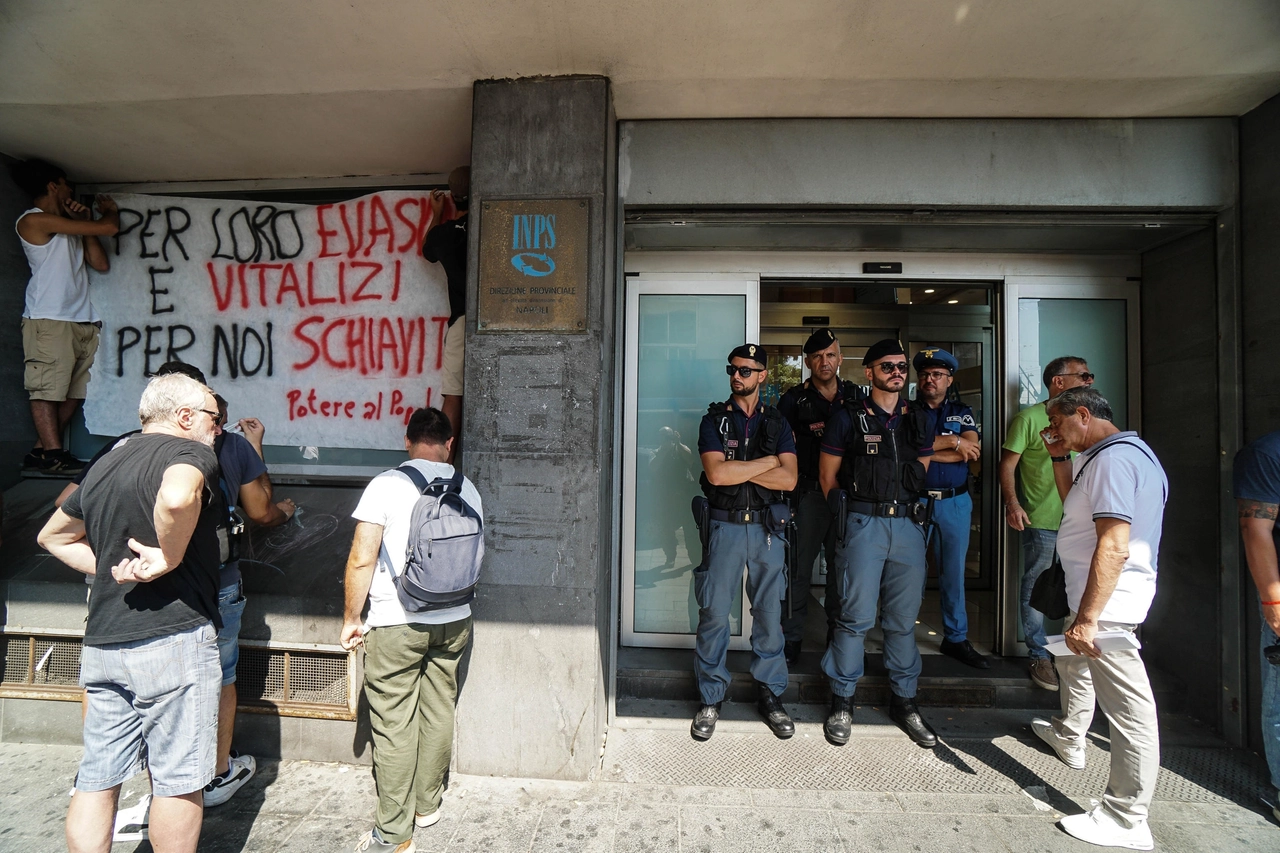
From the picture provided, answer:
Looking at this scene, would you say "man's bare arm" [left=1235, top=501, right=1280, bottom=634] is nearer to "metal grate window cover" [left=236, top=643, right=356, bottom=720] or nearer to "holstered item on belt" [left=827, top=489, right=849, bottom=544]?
"holstered item on belt" [left=827, top=489, right=849, bottom=544]

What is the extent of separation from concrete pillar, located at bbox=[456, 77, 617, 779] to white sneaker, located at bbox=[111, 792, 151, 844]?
1433mm

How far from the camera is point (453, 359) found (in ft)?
12.3

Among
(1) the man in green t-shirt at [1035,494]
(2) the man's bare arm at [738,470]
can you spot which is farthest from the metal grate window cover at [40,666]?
(1) the man in green t-shirt at [1035,494]

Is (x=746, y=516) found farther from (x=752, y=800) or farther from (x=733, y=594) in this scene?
(x=752, y=800)

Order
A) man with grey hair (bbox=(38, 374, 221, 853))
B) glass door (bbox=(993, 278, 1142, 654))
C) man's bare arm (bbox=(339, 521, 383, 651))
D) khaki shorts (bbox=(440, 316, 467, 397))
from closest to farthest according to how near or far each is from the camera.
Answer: man with grey hair (bbox=(38, 374, 221, 853))
man's bare arm (bbox=(339, 521, 383, 651))
khaki shorts (bbox=(440, 316, 467, 397))
glass door (bbox=(993, 278, 1142, 654))

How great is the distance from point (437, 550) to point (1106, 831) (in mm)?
3241

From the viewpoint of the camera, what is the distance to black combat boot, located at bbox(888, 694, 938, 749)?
3.34 m

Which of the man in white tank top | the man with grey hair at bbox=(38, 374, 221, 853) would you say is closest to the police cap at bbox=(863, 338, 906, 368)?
the man with grey hair at bbox=(38, 374, 221, 853)

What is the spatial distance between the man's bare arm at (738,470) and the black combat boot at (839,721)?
144cm

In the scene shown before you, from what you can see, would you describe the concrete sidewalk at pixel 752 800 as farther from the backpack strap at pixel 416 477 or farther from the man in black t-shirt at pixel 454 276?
the man in black t-shirt at pixel 454 276

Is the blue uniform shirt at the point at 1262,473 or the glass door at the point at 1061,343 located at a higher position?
the glass door at the point at 1061,343

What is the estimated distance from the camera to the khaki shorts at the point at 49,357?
4121mm

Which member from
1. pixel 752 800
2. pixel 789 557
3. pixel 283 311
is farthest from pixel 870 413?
pixel 283 311

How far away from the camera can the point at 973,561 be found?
250 inches
